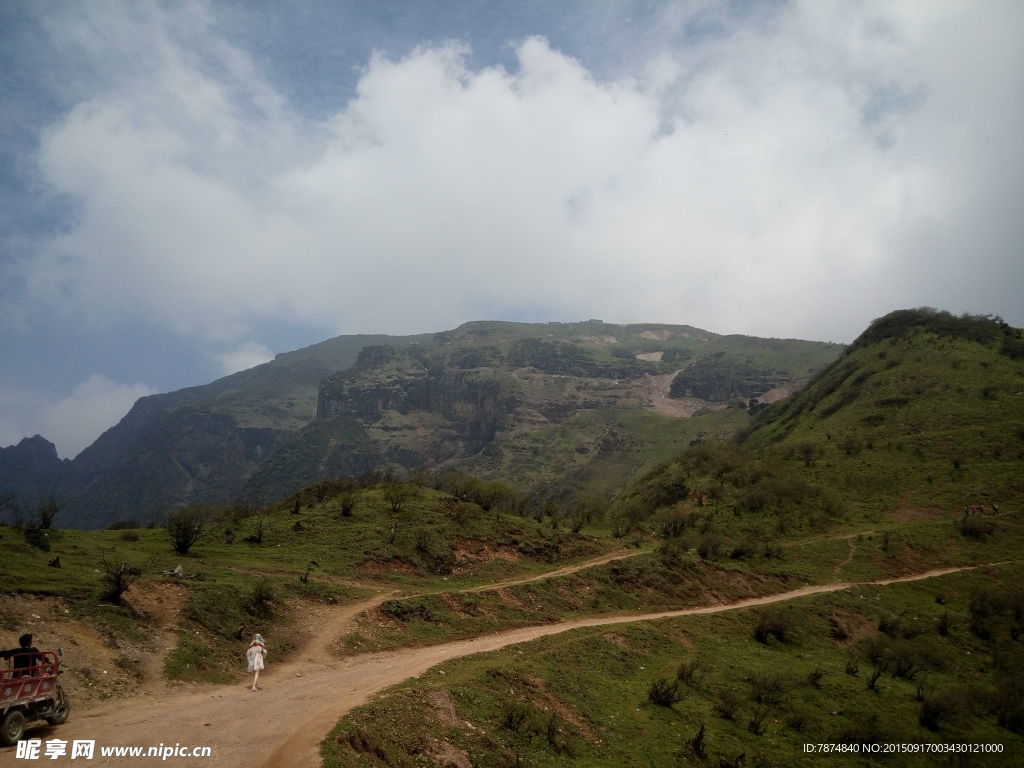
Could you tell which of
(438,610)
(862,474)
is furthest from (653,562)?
(862,474)

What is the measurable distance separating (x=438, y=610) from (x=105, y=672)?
46.4 feet

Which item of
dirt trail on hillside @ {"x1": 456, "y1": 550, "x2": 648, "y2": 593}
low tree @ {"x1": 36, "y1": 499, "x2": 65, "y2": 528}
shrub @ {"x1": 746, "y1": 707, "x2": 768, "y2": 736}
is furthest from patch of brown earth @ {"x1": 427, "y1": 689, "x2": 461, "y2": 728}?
low tree @ {"x1": 36, "y1": 499, "x2": 65, "y2": 528}

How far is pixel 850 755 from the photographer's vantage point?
1981 centimetres

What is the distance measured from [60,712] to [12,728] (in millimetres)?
1688

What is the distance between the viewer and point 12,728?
1233cm

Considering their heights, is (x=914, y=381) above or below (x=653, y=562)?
above

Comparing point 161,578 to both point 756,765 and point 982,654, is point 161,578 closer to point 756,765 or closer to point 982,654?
point 756,765

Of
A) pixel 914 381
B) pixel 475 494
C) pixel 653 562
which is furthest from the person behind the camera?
pixel 914 381

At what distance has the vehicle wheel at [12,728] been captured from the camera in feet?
39.8

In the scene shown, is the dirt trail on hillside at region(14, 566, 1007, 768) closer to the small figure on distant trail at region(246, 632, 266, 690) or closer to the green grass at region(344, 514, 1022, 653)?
the small figure on distant trail at region(246, 632, 266, 690)

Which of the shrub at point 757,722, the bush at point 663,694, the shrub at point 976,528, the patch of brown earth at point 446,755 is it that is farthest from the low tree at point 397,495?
the shrub at point 976,528

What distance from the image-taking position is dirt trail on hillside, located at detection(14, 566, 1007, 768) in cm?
1255

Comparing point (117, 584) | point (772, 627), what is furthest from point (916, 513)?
point (117, 584)

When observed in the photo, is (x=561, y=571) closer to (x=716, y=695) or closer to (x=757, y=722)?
(x=716, y=695)
